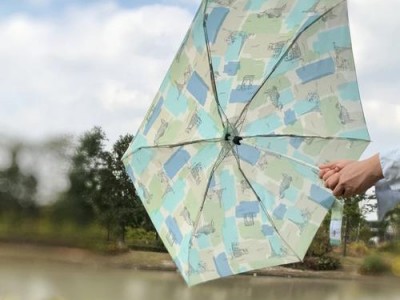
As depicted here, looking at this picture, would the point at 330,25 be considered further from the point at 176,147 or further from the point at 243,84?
the point at 176,147

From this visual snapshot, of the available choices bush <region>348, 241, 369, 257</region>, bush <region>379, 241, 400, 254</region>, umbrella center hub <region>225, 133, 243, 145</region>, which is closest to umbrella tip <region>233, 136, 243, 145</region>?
umbrella center hub <region>225, 133, 243, 145</region>

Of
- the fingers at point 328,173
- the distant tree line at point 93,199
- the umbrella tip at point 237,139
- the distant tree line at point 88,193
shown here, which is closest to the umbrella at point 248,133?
the umbrella tip at point 237,139

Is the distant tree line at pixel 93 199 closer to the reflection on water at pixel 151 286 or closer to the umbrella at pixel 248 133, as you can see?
the reflection on water at pixel 151 286

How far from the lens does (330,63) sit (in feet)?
4.24

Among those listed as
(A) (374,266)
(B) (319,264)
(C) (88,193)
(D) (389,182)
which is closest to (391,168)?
(D) (389,182)

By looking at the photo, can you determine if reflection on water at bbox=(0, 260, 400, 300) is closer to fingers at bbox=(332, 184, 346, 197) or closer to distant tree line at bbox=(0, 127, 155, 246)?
distant tree line at bbox=(0, 127, 155, 246)

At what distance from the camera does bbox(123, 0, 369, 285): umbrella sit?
1314 mm

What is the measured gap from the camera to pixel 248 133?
4.52 ft

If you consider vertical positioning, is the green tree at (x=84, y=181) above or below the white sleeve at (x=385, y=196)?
above

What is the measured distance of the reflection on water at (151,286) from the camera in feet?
19.3

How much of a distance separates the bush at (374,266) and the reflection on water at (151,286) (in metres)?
0.10

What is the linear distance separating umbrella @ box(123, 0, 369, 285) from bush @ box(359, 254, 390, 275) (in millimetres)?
6098

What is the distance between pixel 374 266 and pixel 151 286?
2110mm

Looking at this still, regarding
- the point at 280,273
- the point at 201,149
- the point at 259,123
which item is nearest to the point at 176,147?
the point at 201,149
